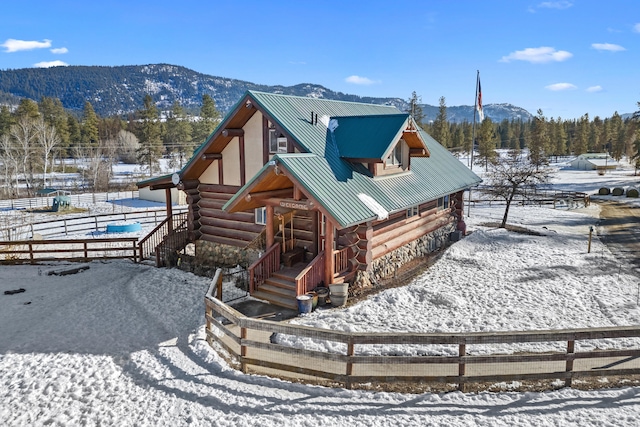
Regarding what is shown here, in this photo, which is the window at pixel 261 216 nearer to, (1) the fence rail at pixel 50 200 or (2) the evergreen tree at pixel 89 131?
(1) the fence rail at pixel 50 200

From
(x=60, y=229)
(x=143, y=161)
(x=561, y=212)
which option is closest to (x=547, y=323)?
(x=561, y=212)

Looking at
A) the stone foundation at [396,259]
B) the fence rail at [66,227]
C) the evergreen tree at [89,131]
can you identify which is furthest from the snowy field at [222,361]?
→ the evergreen tree at [89,131]

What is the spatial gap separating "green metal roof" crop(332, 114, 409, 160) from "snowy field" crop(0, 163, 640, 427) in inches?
199

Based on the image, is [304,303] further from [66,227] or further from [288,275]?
[66,227]

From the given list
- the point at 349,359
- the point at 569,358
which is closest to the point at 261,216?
the point at 349,359

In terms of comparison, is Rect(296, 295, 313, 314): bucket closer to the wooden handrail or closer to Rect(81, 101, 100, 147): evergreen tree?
the wooden handrail

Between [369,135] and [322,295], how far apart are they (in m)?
6.57

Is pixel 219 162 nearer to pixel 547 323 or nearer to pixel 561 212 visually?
pixel 547 323

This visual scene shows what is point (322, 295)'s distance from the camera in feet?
44.0

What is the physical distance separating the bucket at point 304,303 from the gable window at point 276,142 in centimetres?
611

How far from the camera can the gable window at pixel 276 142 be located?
54.2ft

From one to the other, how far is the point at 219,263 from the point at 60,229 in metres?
18.8

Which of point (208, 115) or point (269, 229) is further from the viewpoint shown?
point (208, 115)

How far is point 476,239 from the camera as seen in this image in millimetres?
23062
